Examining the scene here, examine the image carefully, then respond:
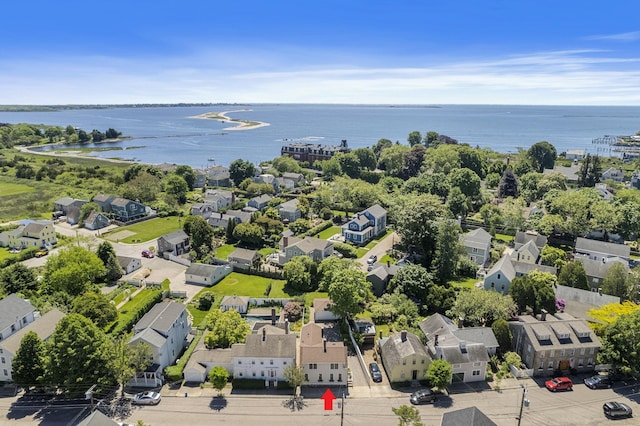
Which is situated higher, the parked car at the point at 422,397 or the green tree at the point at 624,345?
the green tree at the point at 624,345

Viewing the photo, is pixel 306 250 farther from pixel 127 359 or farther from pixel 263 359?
pixel 127 359

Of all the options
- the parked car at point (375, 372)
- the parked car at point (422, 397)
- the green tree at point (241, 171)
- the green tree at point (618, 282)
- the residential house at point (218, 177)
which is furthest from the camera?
the residential house at point (218, 177)

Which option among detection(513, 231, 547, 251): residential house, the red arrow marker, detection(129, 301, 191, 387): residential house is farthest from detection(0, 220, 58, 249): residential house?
detection(513, 231, 547, 251): residential house

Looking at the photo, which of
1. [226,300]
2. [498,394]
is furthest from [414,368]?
[226,300]

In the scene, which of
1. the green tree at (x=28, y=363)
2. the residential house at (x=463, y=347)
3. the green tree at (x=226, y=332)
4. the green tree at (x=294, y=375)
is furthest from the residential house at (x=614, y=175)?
the green tree at (x=28, y=363)

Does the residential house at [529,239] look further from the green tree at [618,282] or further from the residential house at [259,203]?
the residential house at [259,203]

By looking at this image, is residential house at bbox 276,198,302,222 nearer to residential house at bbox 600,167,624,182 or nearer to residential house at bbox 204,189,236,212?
residential house at bbox 204,189,236,212

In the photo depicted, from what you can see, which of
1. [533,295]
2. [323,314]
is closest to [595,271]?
[533,295]
